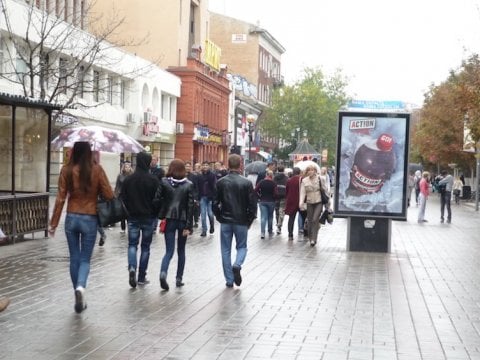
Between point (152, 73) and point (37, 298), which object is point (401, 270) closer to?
point (37, 298)

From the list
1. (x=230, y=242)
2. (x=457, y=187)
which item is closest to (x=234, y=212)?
(x=230, y=242)

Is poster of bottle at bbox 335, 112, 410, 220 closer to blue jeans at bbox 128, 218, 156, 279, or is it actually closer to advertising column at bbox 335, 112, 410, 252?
advertising column at bbox 335, 112, 410, 252

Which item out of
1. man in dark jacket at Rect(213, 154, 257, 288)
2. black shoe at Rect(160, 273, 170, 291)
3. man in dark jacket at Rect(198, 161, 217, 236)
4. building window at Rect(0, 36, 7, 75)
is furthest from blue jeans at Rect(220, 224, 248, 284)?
building window at Rect(0, 36, 7, 75)

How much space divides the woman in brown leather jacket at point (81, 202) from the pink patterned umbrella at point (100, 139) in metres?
8.95

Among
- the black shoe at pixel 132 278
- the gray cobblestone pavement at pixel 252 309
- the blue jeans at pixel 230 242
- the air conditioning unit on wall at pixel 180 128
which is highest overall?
the air conditioning unit on wall at pixel 180 128

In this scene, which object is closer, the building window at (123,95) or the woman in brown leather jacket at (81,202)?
the woman in brown leather jacket at (81,202)

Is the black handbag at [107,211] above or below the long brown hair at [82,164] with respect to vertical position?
below

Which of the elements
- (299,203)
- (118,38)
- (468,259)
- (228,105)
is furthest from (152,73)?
(468,259)

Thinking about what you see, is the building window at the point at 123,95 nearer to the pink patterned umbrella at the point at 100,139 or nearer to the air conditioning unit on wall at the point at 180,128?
the air conditioning unit on wall at the point at 180,128

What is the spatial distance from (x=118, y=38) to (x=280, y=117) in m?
31.7

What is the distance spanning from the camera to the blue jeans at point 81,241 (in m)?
9.70

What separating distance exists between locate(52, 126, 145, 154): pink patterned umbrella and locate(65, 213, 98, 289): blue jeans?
29.6 feet

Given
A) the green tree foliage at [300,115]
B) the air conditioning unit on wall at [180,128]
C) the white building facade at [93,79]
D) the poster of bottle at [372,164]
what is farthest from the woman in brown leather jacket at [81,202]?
the green tree foliage at [300,115]

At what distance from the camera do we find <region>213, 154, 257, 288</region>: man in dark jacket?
11898 mm
